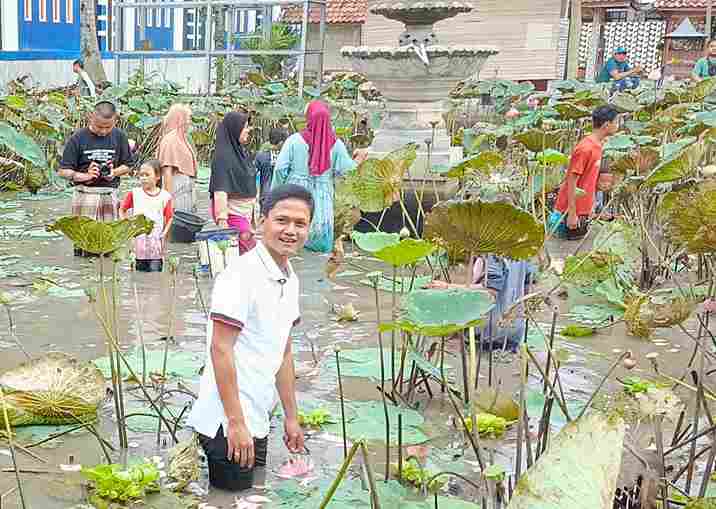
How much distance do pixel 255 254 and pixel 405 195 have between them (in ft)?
16.6

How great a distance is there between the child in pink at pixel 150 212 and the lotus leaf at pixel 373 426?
2.96m

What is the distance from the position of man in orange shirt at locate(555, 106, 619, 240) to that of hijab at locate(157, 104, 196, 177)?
2.86 metres

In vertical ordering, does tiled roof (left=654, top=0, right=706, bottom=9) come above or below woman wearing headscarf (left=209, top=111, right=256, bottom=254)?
above

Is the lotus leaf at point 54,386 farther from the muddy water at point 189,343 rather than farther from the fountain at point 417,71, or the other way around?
the fountain at point 417,71

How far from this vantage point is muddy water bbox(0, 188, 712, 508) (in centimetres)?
363

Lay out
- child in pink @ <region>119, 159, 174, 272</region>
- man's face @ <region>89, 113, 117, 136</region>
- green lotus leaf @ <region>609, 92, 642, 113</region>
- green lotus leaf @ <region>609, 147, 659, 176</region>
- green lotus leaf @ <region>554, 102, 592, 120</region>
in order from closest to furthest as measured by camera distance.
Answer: child in pink @ <region>119, 159, 174, 272</region>
green lotus leaf @ <region>609, 147, 659, 176</region>
man's face @ <region>89, 113, 117, 136</region>
green lotus leaf @ <region>554, 102, 592, 120</region>
green lotus leaf @ <region>609, 92, 642, 113</region>

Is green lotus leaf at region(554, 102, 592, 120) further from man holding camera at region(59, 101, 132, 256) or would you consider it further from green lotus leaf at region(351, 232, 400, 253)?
green lotus leaf at region(351, 232, 400, 253)

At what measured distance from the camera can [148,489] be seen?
3256 millimetres

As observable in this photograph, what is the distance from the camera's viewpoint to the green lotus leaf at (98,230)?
3242 millimetres

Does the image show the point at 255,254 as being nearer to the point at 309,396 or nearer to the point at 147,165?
the point at 309,396

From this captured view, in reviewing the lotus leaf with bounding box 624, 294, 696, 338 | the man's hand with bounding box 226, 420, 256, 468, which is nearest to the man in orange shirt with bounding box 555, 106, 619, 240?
the lotus leaf with bounding box 624, 294, 696, 338

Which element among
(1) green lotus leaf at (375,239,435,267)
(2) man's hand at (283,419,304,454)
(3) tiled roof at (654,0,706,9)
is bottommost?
(2) man's hand at (283,419,304,454)

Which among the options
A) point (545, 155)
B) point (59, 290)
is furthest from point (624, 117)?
point (59, 290)

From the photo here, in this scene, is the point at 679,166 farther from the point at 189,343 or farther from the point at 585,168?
the point at 585,168
